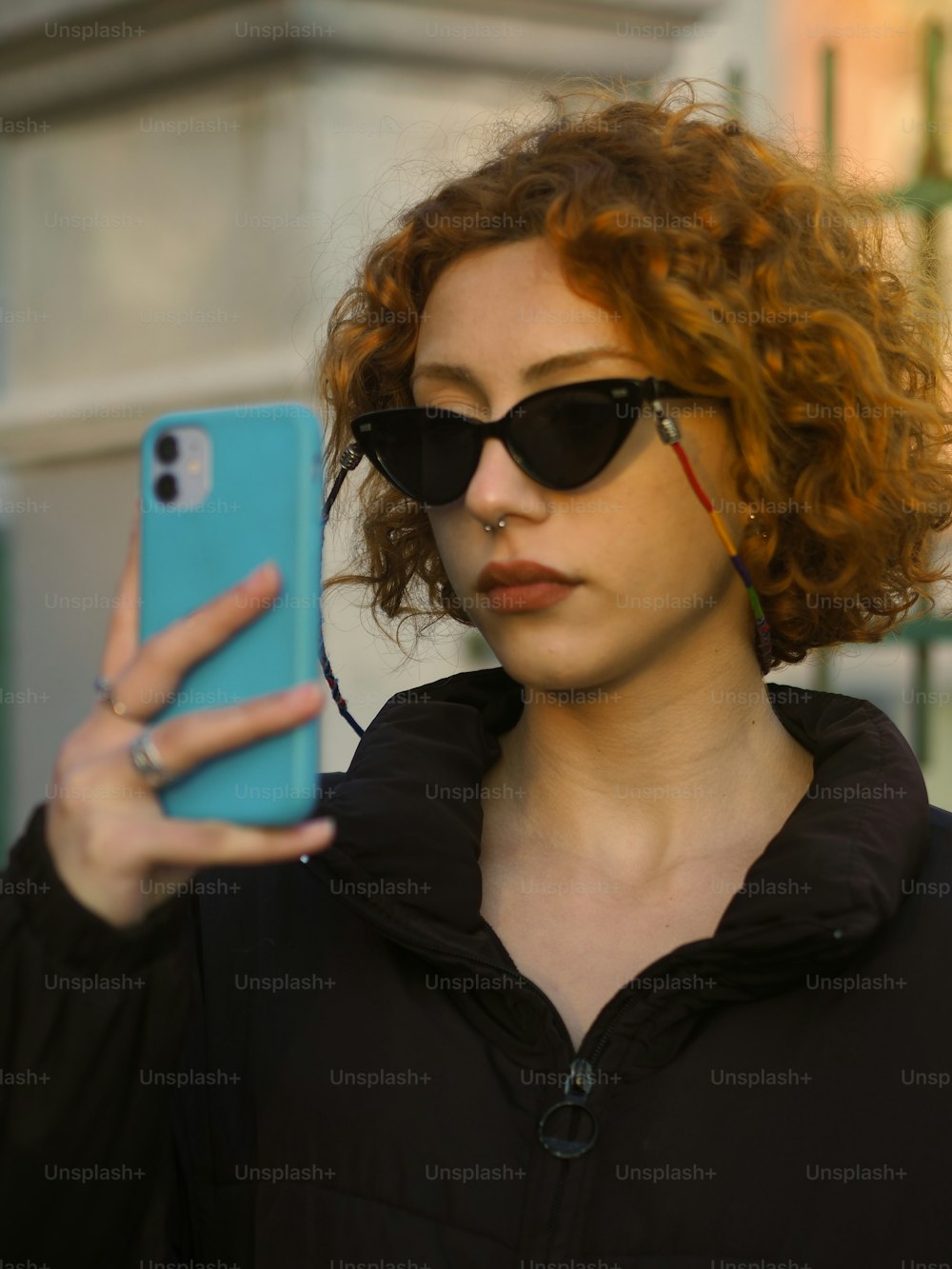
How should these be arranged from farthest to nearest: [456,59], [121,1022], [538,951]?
[456,59]
[538,951]
[121,1022]

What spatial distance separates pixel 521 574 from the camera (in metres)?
2.10

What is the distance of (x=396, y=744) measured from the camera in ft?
7.42

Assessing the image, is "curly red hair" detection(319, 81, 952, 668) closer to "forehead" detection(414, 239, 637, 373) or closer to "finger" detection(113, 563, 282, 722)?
"forehead" detection(414, 239, 637, 373)

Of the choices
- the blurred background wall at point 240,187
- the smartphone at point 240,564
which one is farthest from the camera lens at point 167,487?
the blurred background wall at point 240,187

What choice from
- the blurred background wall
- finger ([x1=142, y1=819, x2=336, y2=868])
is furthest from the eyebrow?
the blurred background wall

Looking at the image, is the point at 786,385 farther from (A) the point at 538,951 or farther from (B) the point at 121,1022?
(B) the point at 121,1022

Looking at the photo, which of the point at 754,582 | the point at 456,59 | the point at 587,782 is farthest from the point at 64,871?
the point at 456,59

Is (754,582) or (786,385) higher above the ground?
(786,385)

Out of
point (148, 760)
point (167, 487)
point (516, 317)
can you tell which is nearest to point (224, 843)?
point (148, 760)

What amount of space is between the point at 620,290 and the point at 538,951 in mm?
839

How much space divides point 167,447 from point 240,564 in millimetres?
165

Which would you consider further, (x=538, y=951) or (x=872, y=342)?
(x=872, y=342)

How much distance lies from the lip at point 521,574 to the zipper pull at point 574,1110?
1.93ft

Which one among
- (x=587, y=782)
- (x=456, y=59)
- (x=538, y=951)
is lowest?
(x=538, y=951)
